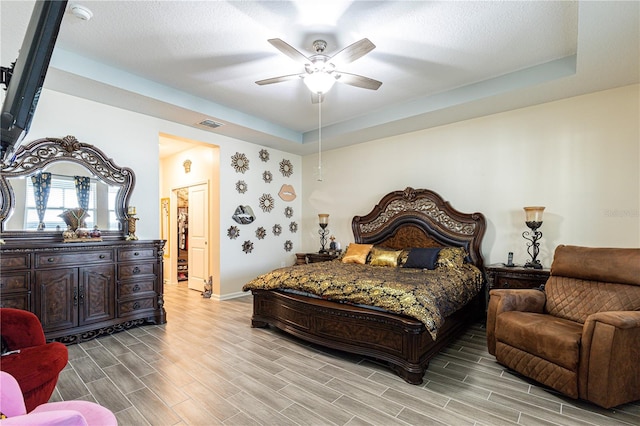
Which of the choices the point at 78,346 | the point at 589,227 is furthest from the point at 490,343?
the point at 78,346

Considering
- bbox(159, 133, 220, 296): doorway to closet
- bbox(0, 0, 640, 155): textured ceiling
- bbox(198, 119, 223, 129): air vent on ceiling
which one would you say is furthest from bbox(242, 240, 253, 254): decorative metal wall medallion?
bbox(0, 0, 640, 155): textured ceiling

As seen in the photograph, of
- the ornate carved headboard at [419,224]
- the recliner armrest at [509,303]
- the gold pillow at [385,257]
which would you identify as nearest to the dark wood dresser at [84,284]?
the gold pillow at [385,257]

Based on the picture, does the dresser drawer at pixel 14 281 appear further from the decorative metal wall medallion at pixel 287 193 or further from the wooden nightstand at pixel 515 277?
the wooden nightstand at pixel 515 277

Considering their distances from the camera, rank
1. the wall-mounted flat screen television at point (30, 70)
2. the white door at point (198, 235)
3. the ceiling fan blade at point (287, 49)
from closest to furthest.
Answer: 1. the wall-mounted flat screen television at point (30, 70)
2. the ceiling fan blade at point (287, 49)
3. the white door at point (198, 235)

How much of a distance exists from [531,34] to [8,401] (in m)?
4.20

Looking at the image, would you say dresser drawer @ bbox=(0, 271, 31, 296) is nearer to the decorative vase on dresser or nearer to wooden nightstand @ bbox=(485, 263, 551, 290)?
the decorative vase on dresser

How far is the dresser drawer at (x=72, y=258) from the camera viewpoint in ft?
10.4

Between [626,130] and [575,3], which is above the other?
[575,3]

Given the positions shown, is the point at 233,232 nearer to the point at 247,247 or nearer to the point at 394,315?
the point at 247,247

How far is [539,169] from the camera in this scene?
3941mm

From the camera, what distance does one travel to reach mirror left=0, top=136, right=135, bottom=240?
3322mm

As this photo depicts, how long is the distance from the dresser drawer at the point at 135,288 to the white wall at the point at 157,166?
736 millimetres

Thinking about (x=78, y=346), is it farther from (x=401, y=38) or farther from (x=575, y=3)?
(x=575, y=3)

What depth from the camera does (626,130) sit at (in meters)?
3.40
